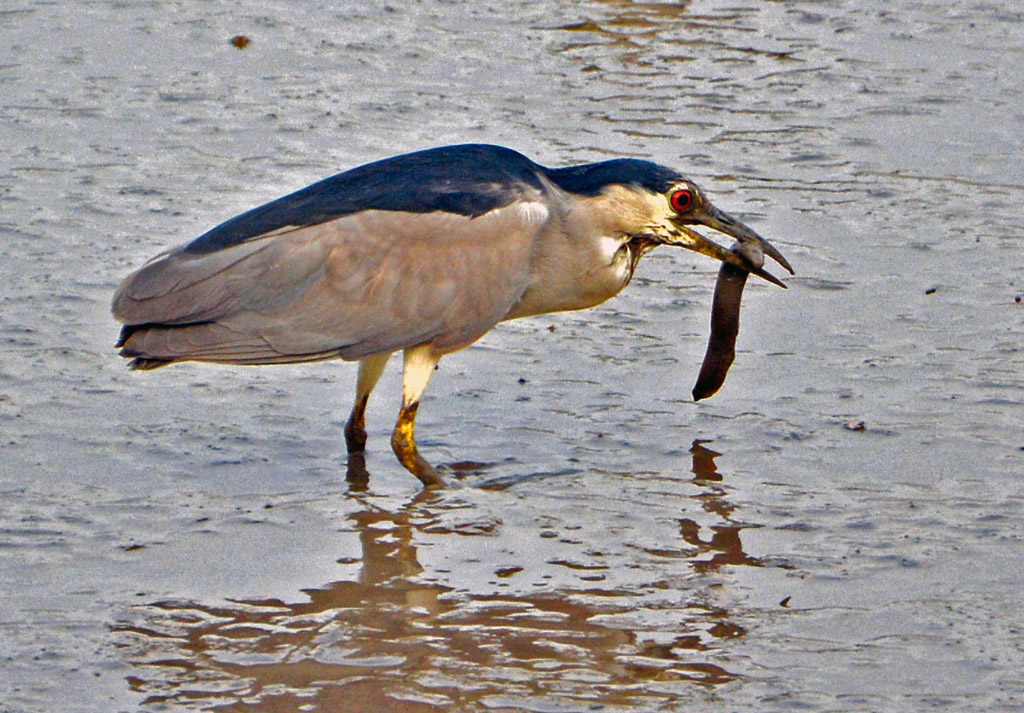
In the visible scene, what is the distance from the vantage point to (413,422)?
6059 mm

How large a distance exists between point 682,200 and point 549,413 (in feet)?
3.35

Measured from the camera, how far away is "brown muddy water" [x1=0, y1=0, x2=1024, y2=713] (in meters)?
4.80

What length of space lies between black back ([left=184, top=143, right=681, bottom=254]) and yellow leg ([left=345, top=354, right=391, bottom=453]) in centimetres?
60

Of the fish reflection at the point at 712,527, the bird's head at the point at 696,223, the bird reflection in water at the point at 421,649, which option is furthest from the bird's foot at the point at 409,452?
the bird's head at the point at 696,223

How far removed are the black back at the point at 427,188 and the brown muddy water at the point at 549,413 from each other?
2.80 ft

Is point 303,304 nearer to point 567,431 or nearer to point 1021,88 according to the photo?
point 567,431

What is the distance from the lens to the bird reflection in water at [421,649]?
180 inches

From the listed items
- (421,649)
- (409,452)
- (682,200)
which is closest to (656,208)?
(682,200)

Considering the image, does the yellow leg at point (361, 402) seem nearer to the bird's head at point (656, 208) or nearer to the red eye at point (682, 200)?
the bird's head at point (656, 208)

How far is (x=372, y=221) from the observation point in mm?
6020

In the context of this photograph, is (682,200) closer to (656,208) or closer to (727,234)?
(656,208)

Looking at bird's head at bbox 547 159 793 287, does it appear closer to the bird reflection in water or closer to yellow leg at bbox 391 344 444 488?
yellow leg at bbox 391 344 444 488

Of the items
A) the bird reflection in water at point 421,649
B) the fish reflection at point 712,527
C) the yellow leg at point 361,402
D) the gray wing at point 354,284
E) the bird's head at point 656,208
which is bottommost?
the bird reflection in water at point 421,649

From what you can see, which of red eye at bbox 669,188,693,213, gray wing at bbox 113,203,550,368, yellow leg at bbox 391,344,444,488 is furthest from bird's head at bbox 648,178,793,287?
yellow leg at bbox 391,344,444,488
